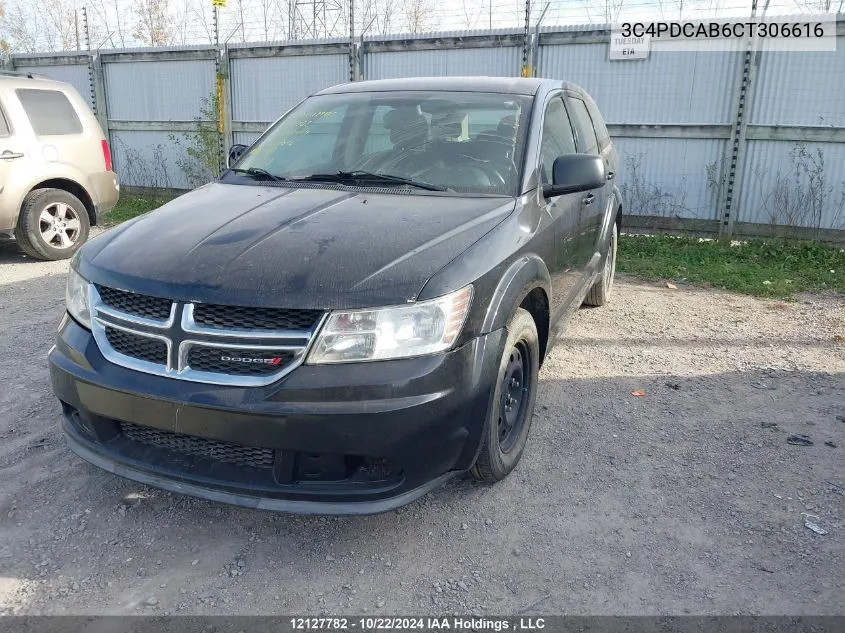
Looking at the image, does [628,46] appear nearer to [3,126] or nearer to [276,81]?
[276,81]

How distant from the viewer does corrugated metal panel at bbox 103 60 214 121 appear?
11.6 m

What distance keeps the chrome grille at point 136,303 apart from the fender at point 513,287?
118cm

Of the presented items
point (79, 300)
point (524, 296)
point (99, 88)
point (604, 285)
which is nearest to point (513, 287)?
point (524, 296)

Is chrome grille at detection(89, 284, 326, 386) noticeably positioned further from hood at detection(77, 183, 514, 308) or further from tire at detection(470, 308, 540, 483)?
tire at detection(470, 308, 540, 483)

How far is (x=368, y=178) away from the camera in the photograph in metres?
3.50

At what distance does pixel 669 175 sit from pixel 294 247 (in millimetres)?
7464

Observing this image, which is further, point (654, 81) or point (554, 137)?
point (654, 81)

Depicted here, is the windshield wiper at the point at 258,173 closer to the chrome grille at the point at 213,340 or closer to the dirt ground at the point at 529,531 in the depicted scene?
the chrome grille at the point at 213,340

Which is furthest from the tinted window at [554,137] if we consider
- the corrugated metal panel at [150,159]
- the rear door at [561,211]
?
the corrugated metal panel at [150,159]

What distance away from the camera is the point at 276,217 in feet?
9.79

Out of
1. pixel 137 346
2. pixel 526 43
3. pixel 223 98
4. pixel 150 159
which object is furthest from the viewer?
pixel 150 159

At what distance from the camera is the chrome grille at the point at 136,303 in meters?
2.51

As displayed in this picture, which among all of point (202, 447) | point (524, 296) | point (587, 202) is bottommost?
point (202, 447)

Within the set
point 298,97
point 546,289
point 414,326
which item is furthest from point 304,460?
point 298,97
